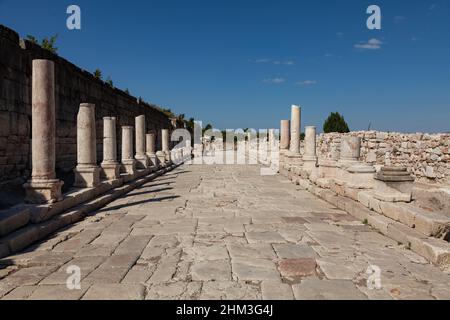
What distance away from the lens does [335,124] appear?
50.3 meters

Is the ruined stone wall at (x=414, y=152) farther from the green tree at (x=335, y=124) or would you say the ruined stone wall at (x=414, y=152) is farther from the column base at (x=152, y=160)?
the green tree at (x=335, y=124)

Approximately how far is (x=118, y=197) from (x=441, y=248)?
6973 mm

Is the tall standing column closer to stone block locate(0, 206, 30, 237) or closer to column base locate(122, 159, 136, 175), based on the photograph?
column base locate(122, 159, 136, 175)

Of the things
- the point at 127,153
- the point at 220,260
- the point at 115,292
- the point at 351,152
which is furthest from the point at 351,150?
the point at 127,153

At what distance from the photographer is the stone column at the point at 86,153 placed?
773 cm

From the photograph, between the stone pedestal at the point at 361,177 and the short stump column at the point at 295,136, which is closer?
the stone pedestal at the point at 361,177

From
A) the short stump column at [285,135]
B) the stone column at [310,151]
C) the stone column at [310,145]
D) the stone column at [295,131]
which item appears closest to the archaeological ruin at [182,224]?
the stone column at [310,151]

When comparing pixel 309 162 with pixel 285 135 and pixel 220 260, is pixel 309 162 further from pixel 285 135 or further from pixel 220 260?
pixel 220 260

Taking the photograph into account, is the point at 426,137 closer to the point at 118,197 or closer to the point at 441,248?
the point at 441,248

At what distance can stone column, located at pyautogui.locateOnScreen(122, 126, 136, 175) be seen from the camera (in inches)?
441

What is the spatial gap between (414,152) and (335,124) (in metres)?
38.2

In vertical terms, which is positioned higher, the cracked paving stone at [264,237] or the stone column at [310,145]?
the stone column at [310,145]

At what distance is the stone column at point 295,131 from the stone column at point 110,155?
767 cm
